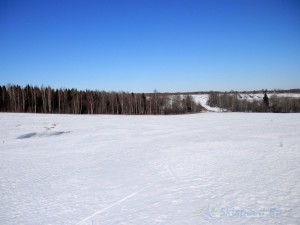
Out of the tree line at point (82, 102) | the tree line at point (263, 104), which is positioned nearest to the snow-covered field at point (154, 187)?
the tree line at point (82, 102)

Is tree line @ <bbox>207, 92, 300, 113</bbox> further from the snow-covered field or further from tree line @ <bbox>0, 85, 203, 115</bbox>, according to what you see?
the snow-covered field

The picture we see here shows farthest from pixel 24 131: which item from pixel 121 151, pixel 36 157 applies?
pixel 121 151

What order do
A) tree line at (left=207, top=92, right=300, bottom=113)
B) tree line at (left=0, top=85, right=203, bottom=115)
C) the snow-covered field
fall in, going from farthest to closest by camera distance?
1. tree line at (left=207, top=92, right=300, bottom=113)
2. tree line at (left=0, top=85, right=203, bottom=115)
3. the snow-covered field

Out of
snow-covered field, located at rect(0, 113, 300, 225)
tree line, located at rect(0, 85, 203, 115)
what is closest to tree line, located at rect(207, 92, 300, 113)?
tree line, located at rect(0, 85, 203, 115)

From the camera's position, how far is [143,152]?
16594 millimetres

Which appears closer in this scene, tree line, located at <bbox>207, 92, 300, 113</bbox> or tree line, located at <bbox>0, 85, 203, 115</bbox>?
tree line, located at <bbox>0, 85, 203, 115</bbox>

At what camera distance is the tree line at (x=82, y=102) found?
72875mm

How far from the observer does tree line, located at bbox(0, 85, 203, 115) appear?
72875 millimetres

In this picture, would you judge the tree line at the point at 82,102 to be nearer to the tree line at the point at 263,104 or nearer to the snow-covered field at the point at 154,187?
the tree line at the point at 263,104

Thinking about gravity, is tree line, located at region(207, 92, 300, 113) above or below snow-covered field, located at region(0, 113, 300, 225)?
above

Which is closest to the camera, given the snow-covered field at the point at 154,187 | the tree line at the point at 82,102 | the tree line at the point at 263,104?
the snow-covered field at the point at 154,187

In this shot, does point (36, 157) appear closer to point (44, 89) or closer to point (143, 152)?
point (143, 152)

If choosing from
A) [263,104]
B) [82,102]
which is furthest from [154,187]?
[263,104]

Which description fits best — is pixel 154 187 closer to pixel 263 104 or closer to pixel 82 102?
pixel 82 102
